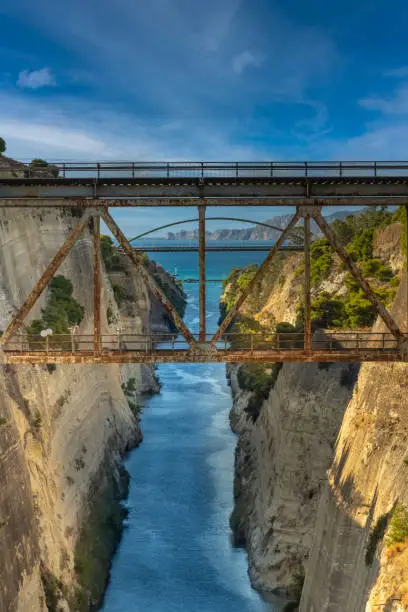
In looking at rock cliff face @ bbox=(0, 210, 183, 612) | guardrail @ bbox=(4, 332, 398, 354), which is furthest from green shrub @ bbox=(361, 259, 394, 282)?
rock cliff face @ bbox=(0, 210, 183, 612)

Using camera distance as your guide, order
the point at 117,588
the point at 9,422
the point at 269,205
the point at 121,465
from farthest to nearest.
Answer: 1. the point at 121,465
2. the point at 117,588
3. the point at 9,422
4. the point at 269,205

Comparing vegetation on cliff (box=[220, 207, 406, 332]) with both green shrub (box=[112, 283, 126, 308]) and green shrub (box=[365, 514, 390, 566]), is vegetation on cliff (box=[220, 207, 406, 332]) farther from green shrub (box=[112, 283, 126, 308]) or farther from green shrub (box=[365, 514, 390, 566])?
green shrub (box=[365, 514, 390, 566])

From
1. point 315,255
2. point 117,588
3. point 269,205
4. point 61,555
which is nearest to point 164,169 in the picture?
point 269,205

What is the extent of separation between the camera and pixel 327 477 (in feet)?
76.8

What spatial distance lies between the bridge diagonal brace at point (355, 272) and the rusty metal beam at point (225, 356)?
28.1 inches

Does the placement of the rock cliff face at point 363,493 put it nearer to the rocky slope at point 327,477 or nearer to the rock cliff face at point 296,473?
the rocky slope at point 327,477

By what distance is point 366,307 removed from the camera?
125 ft

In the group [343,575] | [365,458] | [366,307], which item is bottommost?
[343,575]

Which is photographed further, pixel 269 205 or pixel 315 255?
pixel 315 255

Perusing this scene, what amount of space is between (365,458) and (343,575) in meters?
3.49

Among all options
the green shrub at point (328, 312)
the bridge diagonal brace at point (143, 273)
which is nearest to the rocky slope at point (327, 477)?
the green shrub at point (328, 312)

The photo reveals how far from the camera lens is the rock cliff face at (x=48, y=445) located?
826 inches

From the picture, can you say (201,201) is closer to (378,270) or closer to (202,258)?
(202,258)

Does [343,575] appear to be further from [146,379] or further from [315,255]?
[146,379]
